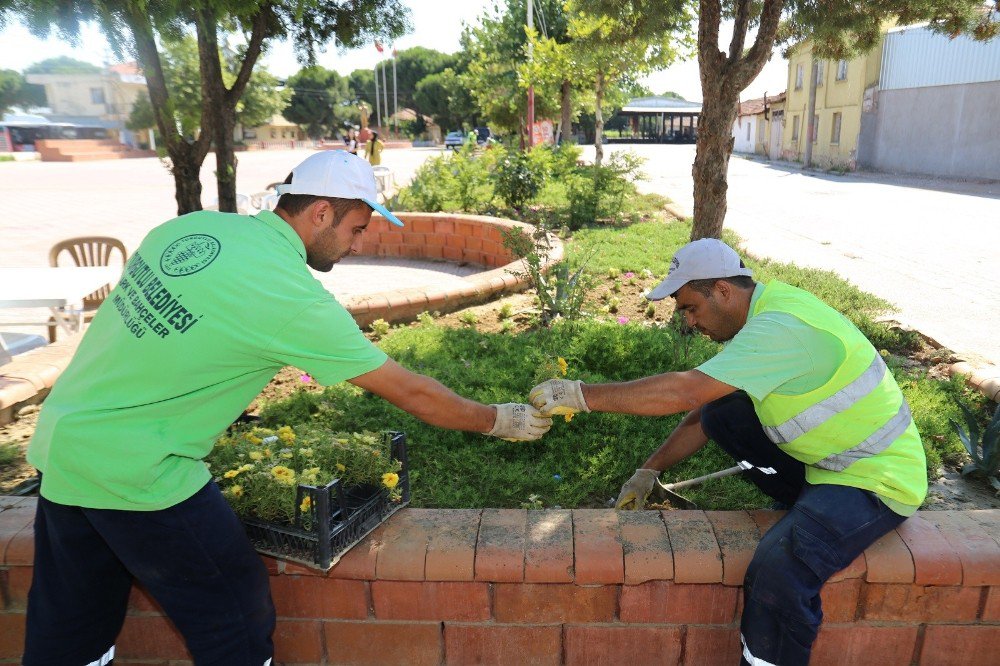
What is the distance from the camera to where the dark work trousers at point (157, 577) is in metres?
1.72

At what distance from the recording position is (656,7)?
17.7ft

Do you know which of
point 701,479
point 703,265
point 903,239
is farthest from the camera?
point 903,239

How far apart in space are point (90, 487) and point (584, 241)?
24.0 feet

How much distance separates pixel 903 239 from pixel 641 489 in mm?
9354

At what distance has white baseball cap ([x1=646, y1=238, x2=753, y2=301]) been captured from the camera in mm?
2227

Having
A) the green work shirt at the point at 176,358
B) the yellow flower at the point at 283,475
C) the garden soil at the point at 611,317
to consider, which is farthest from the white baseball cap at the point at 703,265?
the garden soil at the point at 611,317

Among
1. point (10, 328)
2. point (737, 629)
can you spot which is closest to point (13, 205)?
point (10, 328)

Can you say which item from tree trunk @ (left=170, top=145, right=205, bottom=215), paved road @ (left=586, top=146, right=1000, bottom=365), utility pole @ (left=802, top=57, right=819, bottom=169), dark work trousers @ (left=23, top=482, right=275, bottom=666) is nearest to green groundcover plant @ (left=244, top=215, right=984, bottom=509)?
dark work trousers @ (left=23, top=482, right=275, bottom=666)

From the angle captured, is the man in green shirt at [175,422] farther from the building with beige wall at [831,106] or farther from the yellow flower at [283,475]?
the building with beige wall at [831,106]

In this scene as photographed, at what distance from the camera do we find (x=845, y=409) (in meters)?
2.06

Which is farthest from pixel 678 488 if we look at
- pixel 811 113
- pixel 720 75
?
pixel 811 113

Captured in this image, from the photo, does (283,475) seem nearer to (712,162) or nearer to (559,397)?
(559,397)

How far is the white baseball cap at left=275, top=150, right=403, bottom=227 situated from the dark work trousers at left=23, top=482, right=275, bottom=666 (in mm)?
812

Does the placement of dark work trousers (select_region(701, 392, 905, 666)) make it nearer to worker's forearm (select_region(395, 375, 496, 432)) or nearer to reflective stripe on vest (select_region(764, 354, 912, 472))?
reflective stripe on vest (select_region(764, 354, 912, 472))
